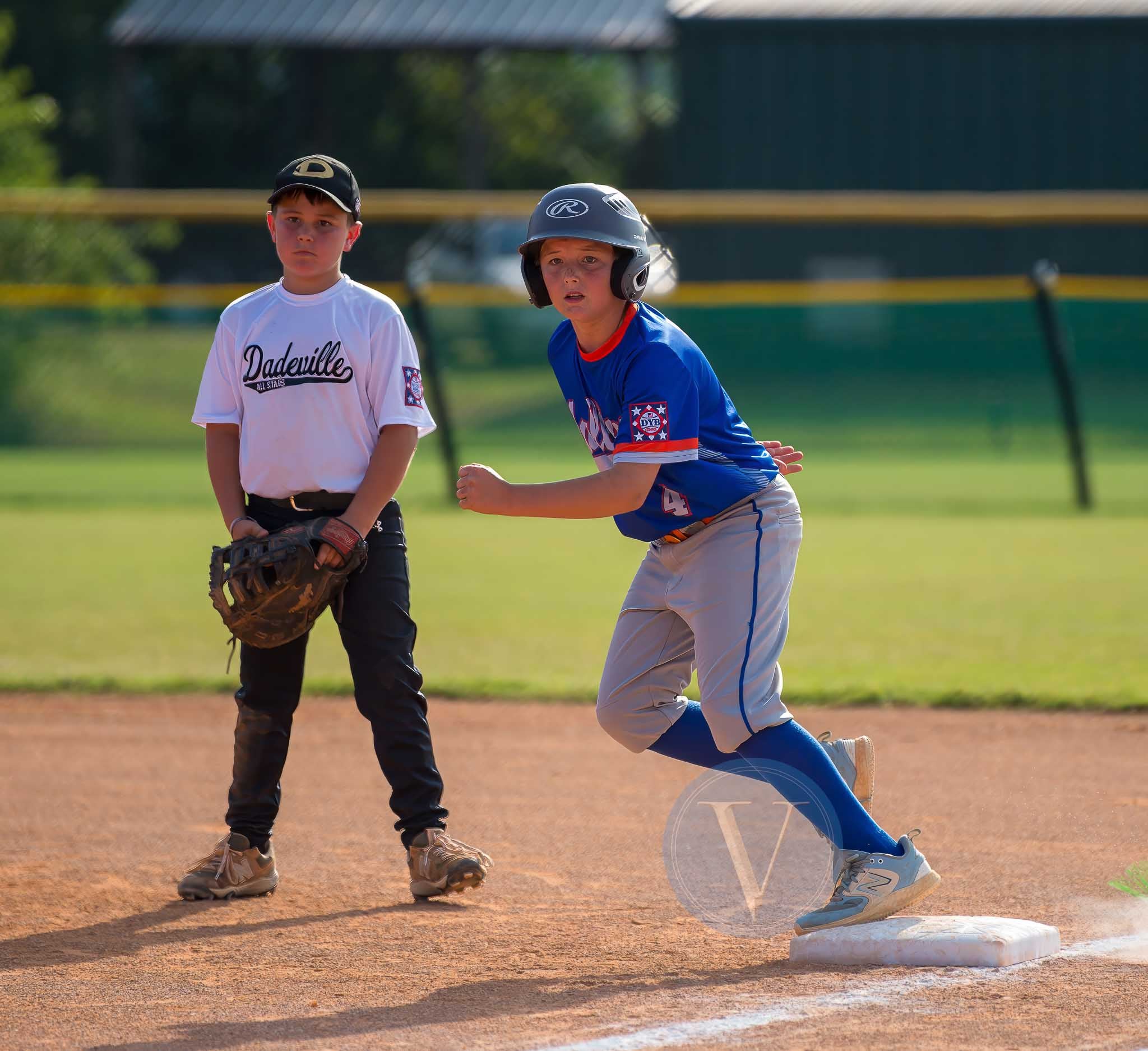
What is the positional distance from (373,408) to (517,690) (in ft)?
9.31

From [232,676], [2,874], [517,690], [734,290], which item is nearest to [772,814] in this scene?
[2,874]

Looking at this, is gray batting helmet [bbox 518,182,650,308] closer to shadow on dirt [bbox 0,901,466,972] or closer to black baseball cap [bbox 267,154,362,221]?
black baseball cap [bbox 267,154,362,221]

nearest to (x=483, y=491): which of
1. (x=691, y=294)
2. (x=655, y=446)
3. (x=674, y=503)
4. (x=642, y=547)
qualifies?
(x=655, y=446)

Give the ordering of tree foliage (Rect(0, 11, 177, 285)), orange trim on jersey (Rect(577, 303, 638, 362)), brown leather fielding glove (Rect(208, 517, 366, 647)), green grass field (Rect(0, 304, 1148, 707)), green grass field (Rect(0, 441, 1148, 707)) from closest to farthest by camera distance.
Answer: 1. orange trim on jersey (Rect(577, 303, 638, 362))
2. brown leather fielding glove (Rect(208, 517, 366, 647))
3. green grass field (Rect(0, 441, 1148, 707))
4. green grass field (Rect(0, 304, 1148, 707))
5. tree foliage (Rect(0, 11, 177, 285))

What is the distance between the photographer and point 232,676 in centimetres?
678

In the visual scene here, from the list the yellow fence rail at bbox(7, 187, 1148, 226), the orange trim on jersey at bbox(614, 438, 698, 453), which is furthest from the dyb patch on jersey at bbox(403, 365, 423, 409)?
the yellow fence rail at bbox(7, 187, 1148, 226)

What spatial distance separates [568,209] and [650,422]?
491 mm

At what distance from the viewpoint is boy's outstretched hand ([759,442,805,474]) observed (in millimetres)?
3643

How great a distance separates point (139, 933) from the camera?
3436 mm

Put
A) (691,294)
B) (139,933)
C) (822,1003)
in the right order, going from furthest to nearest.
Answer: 1. (691,294)
2. (139,933)
3. (822,1003)

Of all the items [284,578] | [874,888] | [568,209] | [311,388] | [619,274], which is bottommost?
[874,888]

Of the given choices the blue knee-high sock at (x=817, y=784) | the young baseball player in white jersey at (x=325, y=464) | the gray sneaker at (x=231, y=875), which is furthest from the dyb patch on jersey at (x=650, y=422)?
the gray sneaker at (x=231, y=875)

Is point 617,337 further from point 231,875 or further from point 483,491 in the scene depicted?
point 231,875

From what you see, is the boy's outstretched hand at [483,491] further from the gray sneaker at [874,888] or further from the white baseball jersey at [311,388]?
the gray sneaker at [874,888]
